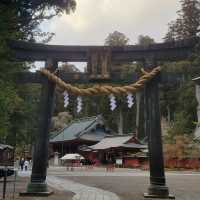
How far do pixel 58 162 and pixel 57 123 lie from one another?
20.6 meters

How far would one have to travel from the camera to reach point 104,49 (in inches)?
573

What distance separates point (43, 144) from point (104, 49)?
4052 mm

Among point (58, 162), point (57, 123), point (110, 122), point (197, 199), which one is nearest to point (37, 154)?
point (197, 199)

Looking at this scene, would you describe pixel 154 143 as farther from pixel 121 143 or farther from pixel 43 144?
pixel 121 143

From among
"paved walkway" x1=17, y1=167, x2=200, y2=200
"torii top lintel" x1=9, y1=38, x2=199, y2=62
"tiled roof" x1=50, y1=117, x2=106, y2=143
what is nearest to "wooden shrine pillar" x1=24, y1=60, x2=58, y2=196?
"torii top lintel" x1=9, y1=38, x2=199, y2=62

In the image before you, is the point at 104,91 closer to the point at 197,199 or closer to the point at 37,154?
the point at 37,154

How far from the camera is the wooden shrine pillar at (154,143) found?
13.4m

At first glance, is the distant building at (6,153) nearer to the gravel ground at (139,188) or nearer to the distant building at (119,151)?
the gravel ground at (139,188)

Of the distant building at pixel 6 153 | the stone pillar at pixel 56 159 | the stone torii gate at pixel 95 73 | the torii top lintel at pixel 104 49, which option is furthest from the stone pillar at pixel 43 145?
the stone pillar at pixel 56 159

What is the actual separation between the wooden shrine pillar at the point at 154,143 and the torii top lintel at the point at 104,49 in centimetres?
63

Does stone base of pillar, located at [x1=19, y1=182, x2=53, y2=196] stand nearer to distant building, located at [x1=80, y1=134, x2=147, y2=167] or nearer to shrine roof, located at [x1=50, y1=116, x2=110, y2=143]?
distant building, located at [x1=80, y1=134, x2=147, y2=167]

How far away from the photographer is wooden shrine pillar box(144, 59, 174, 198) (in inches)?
528

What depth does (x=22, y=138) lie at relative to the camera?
31812 mm

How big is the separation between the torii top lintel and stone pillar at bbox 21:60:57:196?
45 cm
